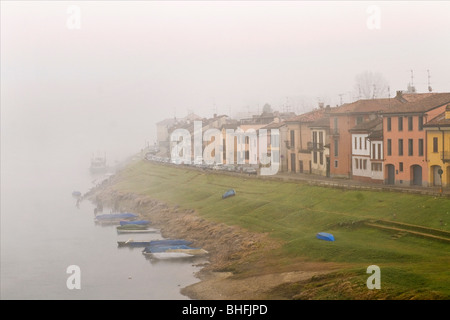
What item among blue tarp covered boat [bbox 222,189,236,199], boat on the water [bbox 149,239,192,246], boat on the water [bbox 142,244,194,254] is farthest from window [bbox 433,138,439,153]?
boat on the water [bbox 142,244,194,254]

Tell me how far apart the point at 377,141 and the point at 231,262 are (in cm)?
2700

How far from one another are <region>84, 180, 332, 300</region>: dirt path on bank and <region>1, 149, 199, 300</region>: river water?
1.79m

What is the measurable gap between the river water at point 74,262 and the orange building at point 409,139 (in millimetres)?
24698

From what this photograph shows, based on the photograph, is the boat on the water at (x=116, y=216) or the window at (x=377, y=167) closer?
the window at (x=377, y=167)

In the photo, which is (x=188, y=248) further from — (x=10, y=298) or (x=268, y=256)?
(x=10, y=298)

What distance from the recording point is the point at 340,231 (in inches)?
2168

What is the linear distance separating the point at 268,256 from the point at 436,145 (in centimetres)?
2213

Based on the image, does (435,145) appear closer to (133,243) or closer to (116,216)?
(133,243)

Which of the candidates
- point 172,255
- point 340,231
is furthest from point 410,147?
point 172,255

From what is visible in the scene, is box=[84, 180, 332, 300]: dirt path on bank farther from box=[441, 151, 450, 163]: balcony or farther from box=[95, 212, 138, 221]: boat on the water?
box=[441, 151, 450, 163]: balcony

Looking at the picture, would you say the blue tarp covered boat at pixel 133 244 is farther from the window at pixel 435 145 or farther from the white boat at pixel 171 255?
the window at pixel 435 145

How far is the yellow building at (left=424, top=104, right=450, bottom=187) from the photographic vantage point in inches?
2532

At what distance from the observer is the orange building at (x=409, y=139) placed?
67.3 meters

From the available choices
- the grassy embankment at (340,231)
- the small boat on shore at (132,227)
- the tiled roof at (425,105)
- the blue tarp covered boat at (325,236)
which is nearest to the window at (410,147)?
the tiled roof at (425,105)
